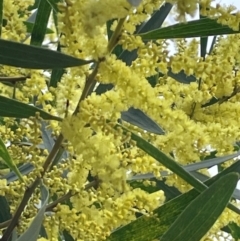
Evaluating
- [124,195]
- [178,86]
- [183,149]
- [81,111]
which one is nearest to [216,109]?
[178,86]

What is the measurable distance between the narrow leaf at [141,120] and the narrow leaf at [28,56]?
1.20ft

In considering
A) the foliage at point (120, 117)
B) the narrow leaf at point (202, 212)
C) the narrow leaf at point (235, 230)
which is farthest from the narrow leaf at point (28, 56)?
the narrow leaf at point (235, 230)

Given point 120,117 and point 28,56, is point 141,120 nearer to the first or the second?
point 120,117

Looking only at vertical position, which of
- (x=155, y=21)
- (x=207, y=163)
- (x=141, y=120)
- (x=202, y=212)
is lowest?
(x=202, y=212)

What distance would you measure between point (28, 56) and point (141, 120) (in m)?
0.40

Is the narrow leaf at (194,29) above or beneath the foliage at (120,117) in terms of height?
above

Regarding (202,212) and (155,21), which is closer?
(202,212)

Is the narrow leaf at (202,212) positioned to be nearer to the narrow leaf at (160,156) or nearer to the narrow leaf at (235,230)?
the narrow leaf at (160,156)

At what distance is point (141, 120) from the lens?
56.9 inches

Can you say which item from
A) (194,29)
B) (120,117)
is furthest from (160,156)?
(194,29)

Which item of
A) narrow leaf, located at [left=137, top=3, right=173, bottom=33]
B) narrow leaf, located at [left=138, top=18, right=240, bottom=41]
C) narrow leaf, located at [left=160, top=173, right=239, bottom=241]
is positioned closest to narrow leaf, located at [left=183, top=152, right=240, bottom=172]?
narrow leaf, located at [left=160, top=173, right=239, bottom=241]

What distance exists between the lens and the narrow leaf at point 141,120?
1.41 m

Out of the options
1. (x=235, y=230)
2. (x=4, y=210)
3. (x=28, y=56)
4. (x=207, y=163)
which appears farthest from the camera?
(x=235, y=230)

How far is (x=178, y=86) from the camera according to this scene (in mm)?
1371
